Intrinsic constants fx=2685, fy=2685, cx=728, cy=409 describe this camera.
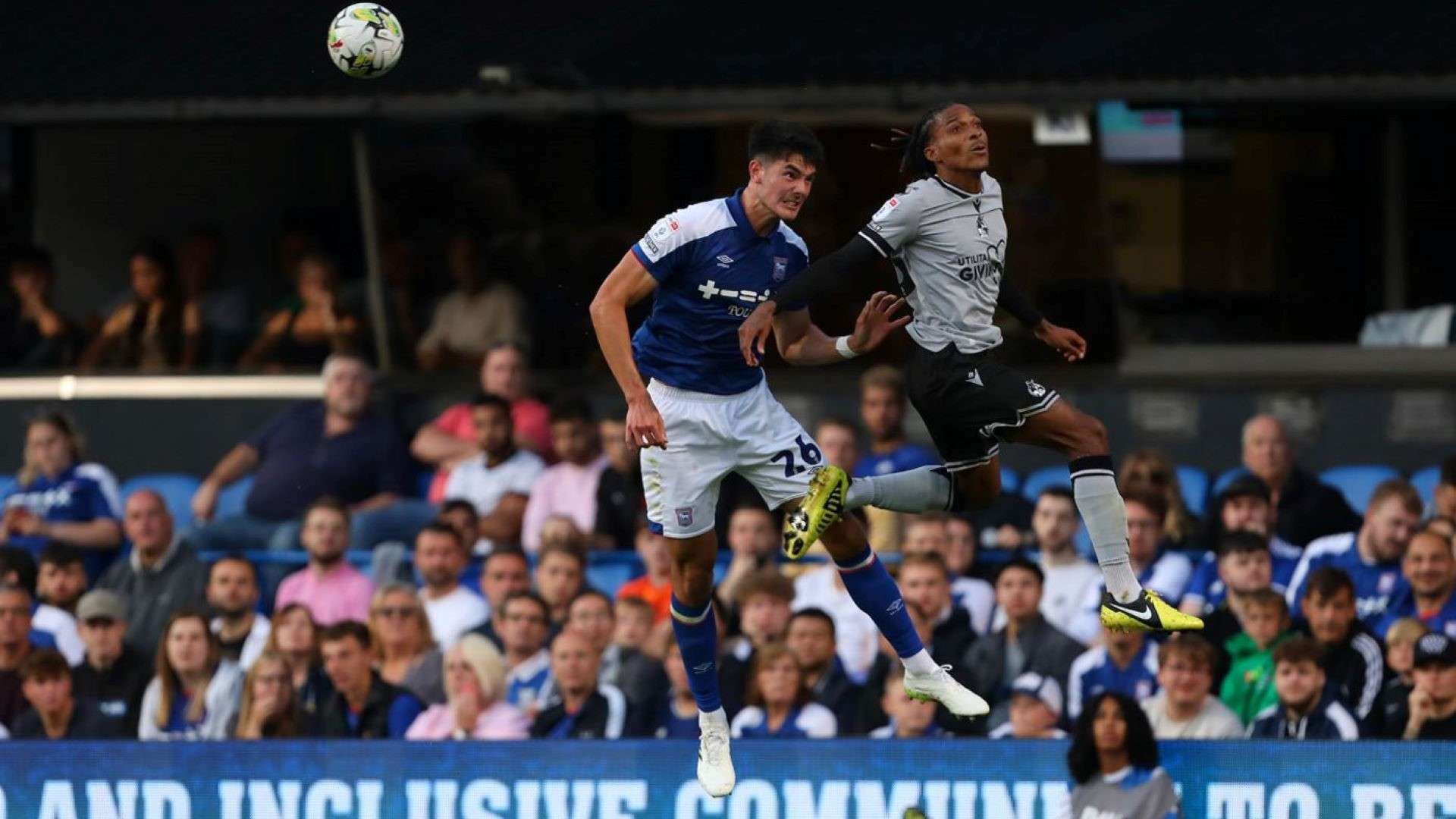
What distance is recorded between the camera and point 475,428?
13.6 m

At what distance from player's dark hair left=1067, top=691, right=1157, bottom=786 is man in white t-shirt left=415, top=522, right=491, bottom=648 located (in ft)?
10.0

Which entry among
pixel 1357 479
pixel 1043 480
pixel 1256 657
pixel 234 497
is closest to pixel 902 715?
pixel 1256 657

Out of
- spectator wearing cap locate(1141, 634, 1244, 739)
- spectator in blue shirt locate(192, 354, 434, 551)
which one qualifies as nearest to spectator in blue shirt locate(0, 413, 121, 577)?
spectator in blue shirt locate(192, 354, 434, 551)

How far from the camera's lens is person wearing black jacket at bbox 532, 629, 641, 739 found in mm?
11469

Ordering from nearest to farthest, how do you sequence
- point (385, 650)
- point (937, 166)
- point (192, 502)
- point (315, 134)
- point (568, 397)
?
point (937, 166), point (385, 650), point (568, 397), point (192, 502), point (315, 134)

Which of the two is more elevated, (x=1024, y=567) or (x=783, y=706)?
(x=1024, y=567)

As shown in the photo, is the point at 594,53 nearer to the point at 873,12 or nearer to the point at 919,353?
the point at 873,12

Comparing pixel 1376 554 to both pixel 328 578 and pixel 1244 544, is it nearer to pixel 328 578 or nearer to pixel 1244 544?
pixel 1244 544

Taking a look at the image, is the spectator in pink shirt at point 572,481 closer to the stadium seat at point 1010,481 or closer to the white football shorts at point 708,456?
the stadium seat at point 1010,481

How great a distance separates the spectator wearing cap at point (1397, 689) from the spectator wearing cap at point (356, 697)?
161 inches

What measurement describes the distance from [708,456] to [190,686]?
4213 mm

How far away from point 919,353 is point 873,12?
493 centimetres

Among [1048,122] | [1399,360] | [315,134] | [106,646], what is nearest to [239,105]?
[315,134]

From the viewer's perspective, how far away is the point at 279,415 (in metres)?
14.6
